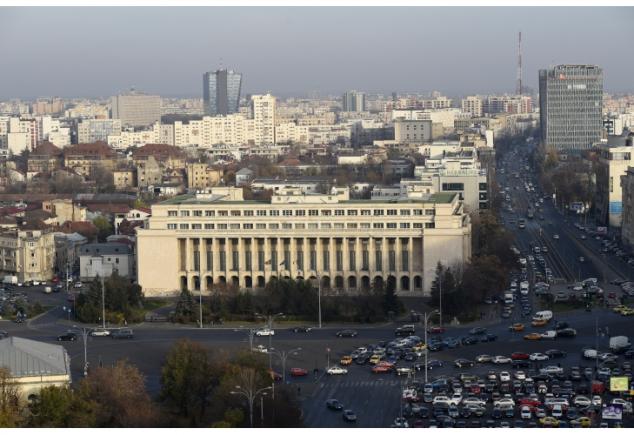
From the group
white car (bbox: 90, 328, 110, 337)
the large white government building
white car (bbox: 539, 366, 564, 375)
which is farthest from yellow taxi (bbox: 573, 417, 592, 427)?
the large white government building

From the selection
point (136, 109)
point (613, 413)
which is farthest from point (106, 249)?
point (136, 109)

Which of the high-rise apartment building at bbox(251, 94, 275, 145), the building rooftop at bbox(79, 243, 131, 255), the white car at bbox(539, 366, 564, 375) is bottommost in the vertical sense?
the white car at bbox(539, 366, 564, 375)

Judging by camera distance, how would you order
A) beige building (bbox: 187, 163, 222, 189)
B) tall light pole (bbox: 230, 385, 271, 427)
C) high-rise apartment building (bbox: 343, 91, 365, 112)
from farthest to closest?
high-rise apartment building (bbox: 343, 91, 365, 112)
beige building (bbox: 187, 163, 222, 189)
tall light pole (bbox: 230, 385, 271, 427)

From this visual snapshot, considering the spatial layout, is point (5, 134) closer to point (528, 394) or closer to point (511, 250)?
point (511, 250)

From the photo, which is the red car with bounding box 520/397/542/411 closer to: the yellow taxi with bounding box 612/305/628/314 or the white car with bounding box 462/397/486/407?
the white car with bounding box 462/397/486/407

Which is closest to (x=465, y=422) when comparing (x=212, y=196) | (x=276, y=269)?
(x=276, y=269)

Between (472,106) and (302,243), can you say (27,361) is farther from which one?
(472,106)
